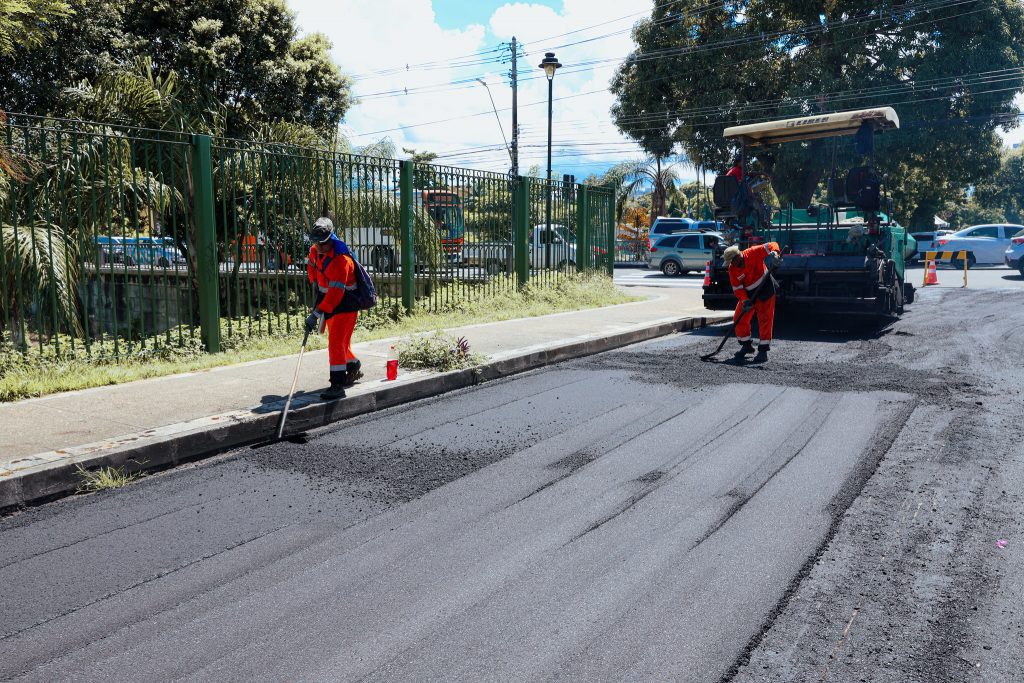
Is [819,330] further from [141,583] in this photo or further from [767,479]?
[141,583]

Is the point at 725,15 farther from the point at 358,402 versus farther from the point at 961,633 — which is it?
the point at 961,633

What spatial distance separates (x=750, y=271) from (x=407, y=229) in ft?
16.5

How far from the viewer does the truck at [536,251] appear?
13.9 metres

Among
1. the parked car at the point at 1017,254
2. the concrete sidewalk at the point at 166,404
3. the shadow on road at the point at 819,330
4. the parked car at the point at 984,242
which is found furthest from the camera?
the parked car at the point at 984,242

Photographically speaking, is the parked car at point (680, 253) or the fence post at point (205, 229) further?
the parked car at point (680, 253)

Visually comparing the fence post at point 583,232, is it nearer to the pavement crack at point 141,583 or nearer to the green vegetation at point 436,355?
the green vegetation at point 436,355

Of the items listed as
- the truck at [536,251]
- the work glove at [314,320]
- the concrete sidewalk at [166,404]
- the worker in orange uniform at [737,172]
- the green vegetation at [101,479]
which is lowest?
the green vegetation at [101,479]

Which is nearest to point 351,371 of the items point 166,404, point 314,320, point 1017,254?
point 314,320

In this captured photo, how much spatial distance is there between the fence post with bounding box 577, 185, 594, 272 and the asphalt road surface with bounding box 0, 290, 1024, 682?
10.0 metres

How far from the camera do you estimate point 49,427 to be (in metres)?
5.73

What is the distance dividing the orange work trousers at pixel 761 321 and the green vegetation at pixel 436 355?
334 centimetres

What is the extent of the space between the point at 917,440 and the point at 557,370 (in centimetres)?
402

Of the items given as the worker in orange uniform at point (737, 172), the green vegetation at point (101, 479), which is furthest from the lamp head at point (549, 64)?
the green vegetation at point (101, 479)

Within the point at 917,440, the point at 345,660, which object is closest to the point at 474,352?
the point at 917,440
